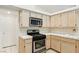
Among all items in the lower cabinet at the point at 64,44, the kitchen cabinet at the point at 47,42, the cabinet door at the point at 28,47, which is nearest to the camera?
the lower cabinet at the point at 64,44

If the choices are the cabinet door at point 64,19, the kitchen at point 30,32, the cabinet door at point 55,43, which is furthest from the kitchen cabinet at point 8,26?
the cabinet door at point 64,19

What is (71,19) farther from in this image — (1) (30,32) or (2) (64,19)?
(1) (30,32)

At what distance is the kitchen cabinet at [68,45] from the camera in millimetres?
2706

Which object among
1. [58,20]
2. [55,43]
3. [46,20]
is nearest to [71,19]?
[58,20]

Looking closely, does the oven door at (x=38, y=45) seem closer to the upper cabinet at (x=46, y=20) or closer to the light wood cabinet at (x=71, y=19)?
the upper cabinet at (x=46, y=20)

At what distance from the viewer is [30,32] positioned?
3633 mm

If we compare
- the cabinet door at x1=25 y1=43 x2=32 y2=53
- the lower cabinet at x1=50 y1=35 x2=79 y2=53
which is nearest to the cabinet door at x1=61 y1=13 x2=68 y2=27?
the lower cabinet at x1=50 y1=35 x2=79 y2=53

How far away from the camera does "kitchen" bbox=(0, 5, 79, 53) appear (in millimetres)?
2938

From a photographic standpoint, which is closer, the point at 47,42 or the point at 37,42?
the point at 37,42

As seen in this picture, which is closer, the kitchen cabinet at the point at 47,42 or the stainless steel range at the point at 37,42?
the stainless steel range at the point at 37,42

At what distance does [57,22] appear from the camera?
4.17 m

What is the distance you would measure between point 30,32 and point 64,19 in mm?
1748

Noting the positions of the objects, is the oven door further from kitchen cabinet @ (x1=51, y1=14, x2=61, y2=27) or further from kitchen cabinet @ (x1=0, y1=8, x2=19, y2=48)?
kitchen cabinet @ (x1=51, y1=14, x2=61, y2=27)

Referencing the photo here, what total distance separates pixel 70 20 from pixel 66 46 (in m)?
1.20
